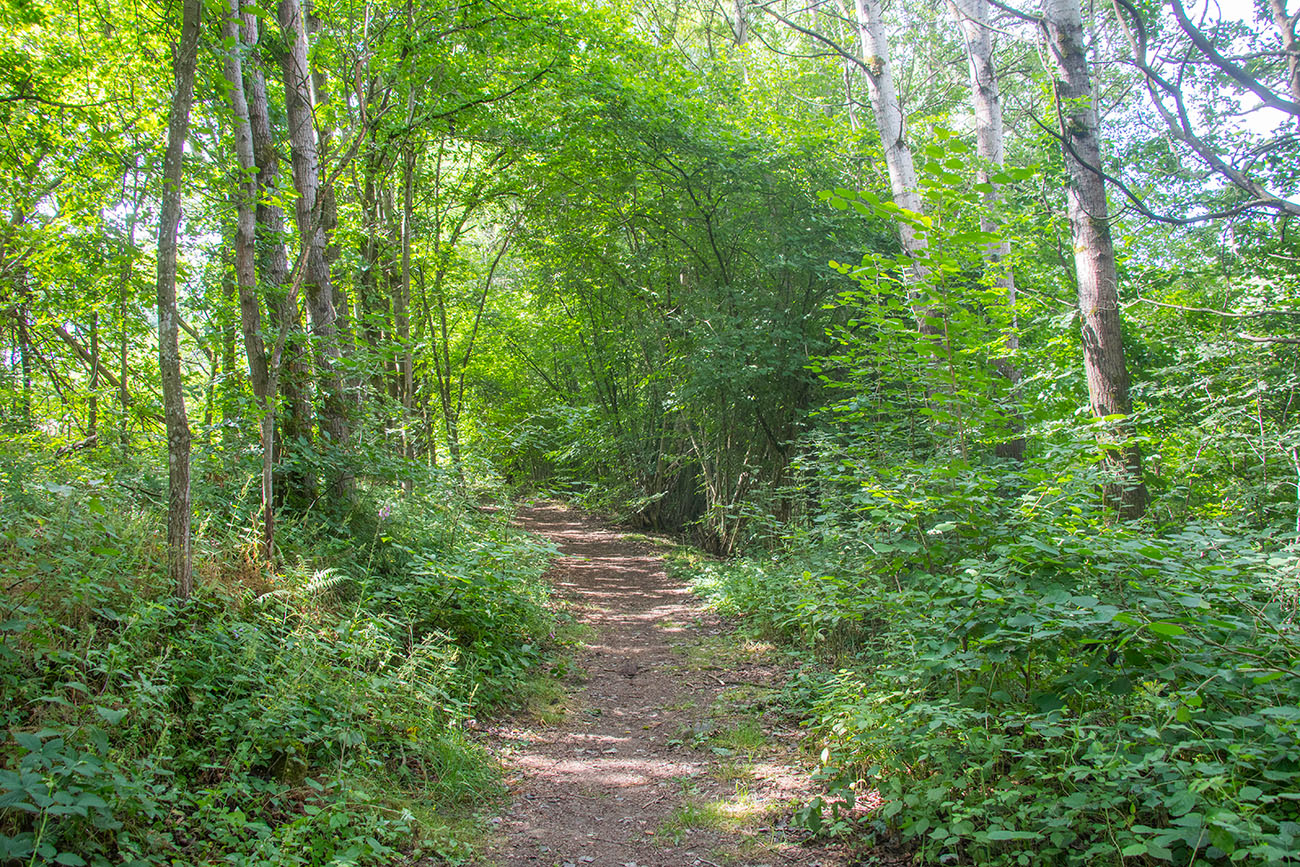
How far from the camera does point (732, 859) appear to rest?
2918 mm

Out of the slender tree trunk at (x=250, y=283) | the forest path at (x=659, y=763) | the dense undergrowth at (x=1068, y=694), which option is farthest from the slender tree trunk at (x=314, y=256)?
the dense undergrowth at (x=1068, y=694)

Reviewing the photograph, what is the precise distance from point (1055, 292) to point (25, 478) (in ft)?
34.9

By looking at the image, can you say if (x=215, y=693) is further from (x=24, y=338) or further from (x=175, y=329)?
(x=24, y=338)

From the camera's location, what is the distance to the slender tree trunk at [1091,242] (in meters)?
4.86

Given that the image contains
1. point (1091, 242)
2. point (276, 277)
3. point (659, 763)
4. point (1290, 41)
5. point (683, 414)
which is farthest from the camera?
point (683, 414)

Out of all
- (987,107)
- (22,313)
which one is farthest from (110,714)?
(987,107)

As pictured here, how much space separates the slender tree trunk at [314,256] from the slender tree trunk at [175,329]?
6.62 feet

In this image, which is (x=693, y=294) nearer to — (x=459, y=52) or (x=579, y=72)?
(x=579, y=72)

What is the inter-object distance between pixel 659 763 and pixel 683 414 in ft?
26.8

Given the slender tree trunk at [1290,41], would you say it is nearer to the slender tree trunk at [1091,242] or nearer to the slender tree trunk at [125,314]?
the slender tree trunk at [1091,242]

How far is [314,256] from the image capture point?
6.17 m

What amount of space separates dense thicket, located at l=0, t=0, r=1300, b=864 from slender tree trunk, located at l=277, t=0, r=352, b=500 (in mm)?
45

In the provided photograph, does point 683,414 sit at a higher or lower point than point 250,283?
lower

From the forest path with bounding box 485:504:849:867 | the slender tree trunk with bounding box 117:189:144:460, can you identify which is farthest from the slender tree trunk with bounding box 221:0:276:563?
the forest path with bounding box 485:504:849:867
